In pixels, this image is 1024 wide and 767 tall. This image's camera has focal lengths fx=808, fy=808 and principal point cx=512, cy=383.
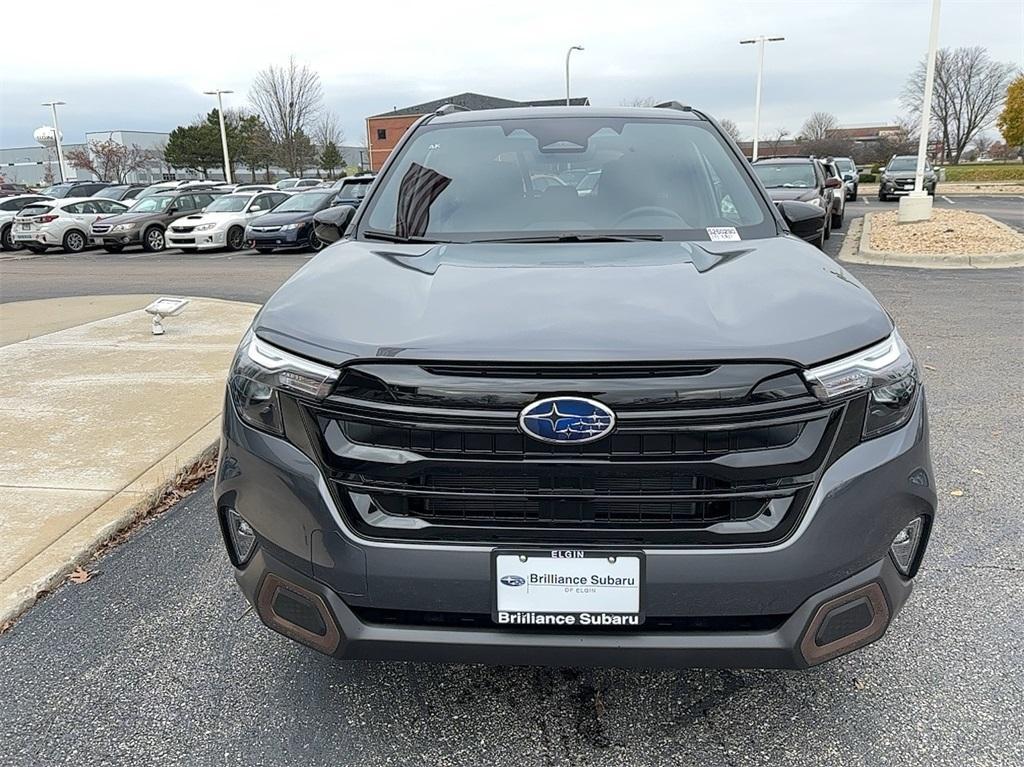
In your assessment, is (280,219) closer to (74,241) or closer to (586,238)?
(74,241)

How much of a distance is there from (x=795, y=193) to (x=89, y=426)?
36.8 ft

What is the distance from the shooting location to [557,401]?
1.87 metres

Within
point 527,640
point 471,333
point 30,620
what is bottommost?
point 30,620

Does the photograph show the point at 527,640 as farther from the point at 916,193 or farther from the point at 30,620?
the point at 916,193

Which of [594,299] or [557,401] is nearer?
[557,401]

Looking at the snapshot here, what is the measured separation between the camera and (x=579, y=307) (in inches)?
83.1

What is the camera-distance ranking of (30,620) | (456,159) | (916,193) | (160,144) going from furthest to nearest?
(160,144) < (916,193) < (456,159) < (30,620)

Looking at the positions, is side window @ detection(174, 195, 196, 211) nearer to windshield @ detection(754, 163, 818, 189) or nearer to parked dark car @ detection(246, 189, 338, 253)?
parked dark car @ detection(246, 189, 338, 253)

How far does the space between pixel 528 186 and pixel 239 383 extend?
1629 millimetres

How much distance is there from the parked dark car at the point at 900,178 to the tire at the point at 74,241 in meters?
26.5

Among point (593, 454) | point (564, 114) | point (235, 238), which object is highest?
point (564, 114)

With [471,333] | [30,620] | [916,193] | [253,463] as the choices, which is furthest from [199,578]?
[916,193]

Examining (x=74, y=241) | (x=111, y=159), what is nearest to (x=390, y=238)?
(x=74, y=241)

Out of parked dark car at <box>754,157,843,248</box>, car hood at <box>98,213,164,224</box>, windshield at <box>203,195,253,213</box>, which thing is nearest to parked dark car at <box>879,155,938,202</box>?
parked dark car at <box>754,157,843,248</box>
